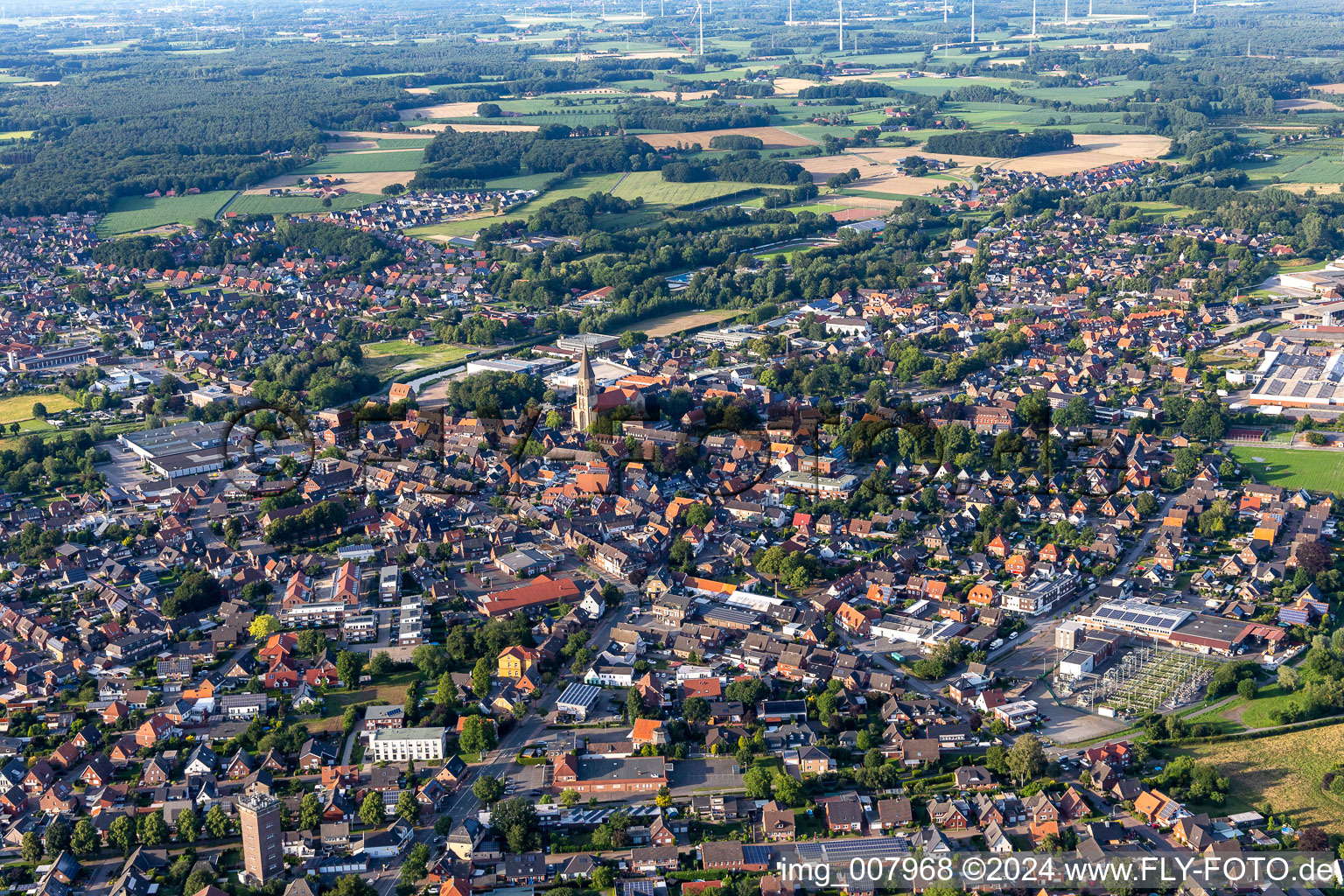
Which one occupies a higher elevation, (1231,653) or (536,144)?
(536,144)

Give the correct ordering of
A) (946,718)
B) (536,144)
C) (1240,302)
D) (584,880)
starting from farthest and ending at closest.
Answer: (536,144)
(1240,302)
(946,718)
(584,880)

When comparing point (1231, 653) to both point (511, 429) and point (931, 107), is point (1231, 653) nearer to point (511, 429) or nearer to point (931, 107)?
point (511, 429)

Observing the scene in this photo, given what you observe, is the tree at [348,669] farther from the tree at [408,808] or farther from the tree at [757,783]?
the tree at [757,783]

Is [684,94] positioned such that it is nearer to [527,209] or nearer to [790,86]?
[790,86]

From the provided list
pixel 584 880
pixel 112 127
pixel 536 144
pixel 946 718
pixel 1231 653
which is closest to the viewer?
pixel 584 880

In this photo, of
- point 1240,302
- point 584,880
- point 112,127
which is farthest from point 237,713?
point 112,127

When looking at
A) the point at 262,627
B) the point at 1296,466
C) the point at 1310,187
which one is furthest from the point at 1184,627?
the point at 1310,187

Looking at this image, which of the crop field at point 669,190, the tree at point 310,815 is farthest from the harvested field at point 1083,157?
the tree at point 310,815
